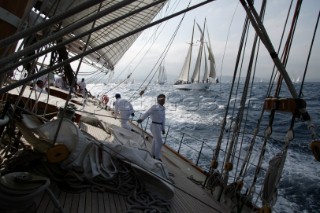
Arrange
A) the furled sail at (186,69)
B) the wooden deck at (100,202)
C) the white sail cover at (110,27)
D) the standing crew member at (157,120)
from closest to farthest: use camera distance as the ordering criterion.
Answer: the wooden deck at (100,202), the standing crew member at (157,120), the white sail cover at (110,27), the furled sail at (186,69)

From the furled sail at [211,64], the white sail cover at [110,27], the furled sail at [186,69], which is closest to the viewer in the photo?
the white sail cover at [110,27]

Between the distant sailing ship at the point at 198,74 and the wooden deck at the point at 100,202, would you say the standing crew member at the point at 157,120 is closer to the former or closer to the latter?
the wooden deck at the point at 100,202

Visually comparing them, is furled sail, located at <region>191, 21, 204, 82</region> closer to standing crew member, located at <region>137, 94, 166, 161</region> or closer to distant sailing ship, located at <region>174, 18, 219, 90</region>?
distant sailing ship, located at <region>174, 18, 219, 90</region>

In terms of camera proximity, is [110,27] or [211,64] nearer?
[110,27]

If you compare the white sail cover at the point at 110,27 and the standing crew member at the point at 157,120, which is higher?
the white sail cover at the point at 110,27

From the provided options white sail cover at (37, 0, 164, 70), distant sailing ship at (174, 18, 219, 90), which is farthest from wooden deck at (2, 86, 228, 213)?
distant sailing ship at (174, 18, 219, 90)

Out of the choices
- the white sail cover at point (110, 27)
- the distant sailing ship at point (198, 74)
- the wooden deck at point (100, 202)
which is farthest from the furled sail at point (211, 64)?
the wooden deck at point (100, 202)

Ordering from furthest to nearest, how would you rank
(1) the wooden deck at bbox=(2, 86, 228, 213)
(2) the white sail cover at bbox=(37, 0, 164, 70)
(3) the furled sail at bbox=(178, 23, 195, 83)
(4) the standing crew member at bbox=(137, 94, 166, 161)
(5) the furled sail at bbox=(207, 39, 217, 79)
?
(3) the furled sail at bbox=(178, 23, 195, 83), (5) the furled sail at bbox=(207, 39, 217, 79), (2) the white sail cover at bbox=(37, 0, 164, 70), (4) the standing crew member at bbox=(137, 94, 166, 161), (1) the wooden deck at bbox=(2, 86, 228, 213)

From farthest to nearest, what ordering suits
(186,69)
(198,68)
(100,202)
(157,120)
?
(186,69) → (198,68) → (157,120) → (100,202)

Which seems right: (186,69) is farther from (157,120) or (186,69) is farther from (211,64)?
(157,120)

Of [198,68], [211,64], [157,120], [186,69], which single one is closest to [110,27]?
[157,120]

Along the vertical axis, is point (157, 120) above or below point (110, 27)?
below

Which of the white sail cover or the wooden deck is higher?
the white sail cover

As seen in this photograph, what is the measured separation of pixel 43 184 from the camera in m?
2.32
